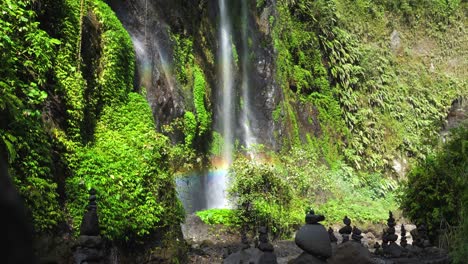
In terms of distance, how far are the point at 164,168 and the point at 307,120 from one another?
19.3 m

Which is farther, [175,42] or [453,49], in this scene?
[453,49]

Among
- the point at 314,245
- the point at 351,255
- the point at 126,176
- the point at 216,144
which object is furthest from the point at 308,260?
the point at 216,144

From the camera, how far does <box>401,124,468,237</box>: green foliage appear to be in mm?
11094

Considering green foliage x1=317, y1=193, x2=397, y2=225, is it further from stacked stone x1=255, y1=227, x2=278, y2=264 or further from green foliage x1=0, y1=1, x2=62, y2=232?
green foliage x1=0, y1=1, x2=62, y2=232

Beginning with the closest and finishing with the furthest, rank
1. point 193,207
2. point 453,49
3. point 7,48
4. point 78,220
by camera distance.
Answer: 1. point 7,48
2. point 78,220
3. point 193,207
4. point 453,49

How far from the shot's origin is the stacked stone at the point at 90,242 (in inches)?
192

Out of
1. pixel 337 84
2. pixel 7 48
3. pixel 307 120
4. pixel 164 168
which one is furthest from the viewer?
pixel 337 84

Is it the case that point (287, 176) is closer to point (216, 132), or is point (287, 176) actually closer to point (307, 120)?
point (216, 132)

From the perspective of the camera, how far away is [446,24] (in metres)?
41.0

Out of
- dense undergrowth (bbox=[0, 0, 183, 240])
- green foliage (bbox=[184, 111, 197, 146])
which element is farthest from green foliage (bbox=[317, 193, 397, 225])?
dense undergrowth (bbox=[0, 0, 183, 240])

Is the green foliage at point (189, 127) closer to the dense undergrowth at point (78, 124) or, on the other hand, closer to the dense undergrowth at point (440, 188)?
the dense undergrowth at point (78, 124)

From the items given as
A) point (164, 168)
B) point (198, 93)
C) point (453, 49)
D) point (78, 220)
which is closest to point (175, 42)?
point (198, 93)

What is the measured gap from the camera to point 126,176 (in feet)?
33.6

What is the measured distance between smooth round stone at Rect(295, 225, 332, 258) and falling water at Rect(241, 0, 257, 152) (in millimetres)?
19559
